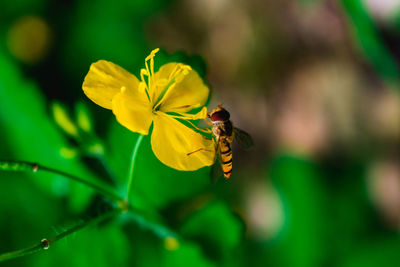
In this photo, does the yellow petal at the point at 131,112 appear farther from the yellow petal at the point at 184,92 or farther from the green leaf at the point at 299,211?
the green leaf at the point at 299,211

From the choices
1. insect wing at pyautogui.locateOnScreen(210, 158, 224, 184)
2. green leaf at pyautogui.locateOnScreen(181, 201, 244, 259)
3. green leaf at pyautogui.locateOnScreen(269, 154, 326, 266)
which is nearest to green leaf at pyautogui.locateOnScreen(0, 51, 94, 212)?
green leaf at pyautogui.locateOnScreen(181, 201, 244, 259)

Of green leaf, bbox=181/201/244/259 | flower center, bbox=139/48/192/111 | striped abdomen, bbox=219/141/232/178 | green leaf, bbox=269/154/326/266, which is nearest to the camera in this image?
flower center, bbox=139/48/192/111

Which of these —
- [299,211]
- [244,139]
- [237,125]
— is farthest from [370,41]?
[244,139]

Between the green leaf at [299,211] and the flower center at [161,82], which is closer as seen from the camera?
the flower center at [161,82]

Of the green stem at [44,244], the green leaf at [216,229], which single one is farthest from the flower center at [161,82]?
the green leaf at [216,229]

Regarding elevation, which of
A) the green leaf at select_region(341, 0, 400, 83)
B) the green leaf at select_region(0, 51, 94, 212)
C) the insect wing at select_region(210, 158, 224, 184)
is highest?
the green leaf at select_region(341, 0, 400, 83)

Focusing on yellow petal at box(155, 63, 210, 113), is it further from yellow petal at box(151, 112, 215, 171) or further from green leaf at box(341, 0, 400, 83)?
green leaf at box(341, 0, 400, 83)
